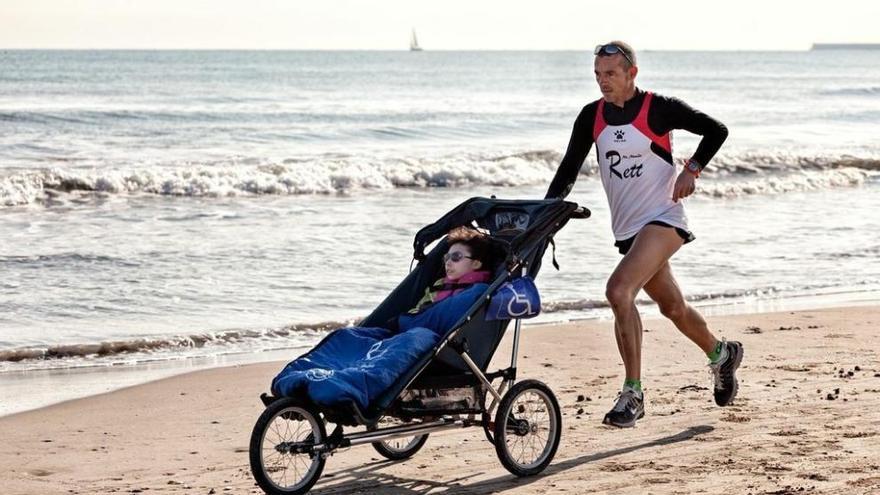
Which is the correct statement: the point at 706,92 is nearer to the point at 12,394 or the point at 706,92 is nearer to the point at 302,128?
the point at 302,128

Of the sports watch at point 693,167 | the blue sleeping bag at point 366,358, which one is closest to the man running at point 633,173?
the sports watch at point 693,167

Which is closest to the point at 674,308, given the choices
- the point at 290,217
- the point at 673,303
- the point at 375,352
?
the point at 673,303

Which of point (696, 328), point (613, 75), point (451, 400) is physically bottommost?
point (451, 400)

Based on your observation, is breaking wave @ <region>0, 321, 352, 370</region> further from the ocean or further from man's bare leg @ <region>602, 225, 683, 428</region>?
man's bare leg @ <region>602, 225, 683, 428</region>

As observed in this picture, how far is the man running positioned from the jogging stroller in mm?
323

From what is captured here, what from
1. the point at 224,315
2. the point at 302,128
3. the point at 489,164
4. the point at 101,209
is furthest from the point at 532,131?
the point at 224,315

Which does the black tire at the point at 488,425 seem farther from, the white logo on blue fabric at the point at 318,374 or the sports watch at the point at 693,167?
the sports watch at the point at 693,167

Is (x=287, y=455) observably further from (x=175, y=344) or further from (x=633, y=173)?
(x=175, y=344)

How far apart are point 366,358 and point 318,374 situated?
0.82 ft

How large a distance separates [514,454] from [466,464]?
0.69 feet

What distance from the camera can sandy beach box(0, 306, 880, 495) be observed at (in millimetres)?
5145

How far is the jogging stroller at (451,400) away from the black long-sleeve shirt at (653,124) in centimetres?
33

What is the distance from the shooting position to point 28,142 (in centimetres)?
2717

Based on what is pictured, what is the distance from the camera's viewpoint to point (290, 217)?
1606cm
